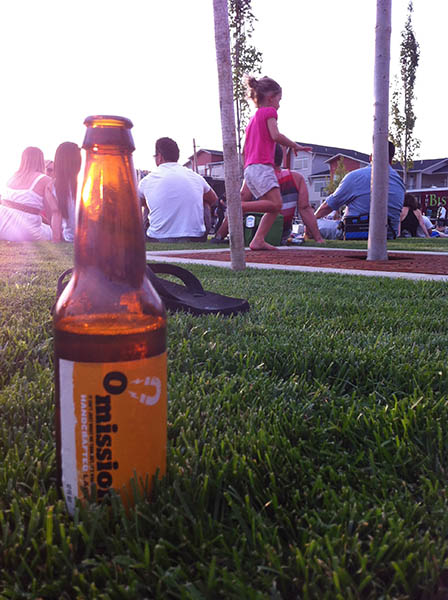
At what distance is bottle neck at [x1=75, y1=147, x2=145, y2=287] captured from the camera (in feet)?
3.12

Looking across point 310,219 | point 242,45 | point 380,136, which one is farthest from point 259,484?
point 242,45

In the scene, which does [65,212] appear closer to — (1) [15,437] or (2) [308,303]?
(2) [308,303]

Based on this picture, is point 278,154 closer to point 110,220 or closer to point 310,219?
point 310,219

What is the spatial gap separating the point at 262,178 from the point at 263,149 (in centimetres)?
38

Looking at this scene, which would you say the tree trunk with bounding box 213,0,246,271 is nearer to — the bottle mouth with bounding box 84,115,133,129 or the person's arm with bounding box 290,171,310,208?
the bottle mouth with bounding box 84,115,133,129

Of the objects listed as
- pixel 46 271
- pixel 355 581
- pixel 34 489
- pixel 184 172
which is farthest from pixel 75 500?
pixel 184 172

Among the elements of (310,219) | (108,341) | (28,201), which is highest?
(28,201)

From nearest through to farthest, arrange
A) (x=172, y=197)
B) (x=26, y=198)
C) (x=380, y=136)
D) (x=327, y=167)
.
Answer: (x=380, y=136) → (x=172, y=197) → (x=26, y=198) → (x=327, y=167)

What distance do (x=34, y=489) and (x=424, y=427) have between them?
920 mm

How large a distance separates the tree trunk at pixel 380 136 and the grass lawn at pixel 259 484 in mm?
3985

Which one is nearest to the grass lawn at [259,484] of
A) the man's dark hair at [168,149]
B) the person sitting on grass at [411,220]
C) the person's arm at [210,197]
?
the man's dark hair at [168,149]

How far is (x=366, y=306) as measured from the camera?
116 inches

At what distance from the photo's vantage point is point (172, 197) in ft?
28.1

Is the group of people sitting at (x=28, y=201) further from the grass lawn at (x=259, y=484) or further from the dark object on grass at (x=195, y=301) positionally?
the grass lawn at (x=259, y=484)
